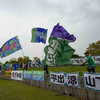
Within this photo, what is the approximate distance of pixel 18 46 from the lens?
13.3 metres

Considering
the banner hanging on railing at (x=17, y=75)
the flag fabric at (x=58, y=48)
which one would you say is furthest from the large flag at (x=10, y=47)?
the flag fabric at (x=58, y=48)

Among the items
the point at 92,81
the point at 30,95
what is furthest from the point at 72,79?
the point at 30,95

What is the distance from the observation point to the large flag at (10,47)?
1313 centimetres

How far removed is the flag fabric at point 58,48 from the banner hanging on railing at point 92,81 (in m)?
2.15

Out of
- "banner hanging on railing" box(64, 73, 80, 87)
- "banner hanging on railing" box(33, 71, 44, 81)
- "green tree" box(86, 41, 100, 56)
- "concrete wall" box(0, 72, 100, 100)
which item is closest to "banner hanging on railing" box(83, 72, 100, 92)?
"concrete wall" box(0, 72, 100, 100)

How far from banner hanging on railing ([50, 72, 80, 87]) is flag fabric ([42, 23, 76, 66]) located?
951mm

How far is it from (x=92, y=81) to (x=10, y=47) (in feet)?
39.9

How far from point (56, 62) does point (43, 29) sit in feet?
17.5

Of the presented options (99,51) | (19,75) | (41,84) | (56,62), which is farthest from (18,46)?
(99,51)

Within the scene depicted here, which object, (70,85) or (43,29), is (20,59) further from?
(70,85)

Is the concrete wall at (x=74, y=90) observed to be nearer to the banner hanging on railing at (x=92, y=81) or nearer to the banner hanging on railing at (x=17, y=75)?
the banner hanging on railing at (x=92, y=81)

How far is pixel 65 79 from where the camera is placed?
20.2ft

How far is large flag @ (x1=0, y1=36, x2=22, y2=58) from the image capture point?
13132 mm

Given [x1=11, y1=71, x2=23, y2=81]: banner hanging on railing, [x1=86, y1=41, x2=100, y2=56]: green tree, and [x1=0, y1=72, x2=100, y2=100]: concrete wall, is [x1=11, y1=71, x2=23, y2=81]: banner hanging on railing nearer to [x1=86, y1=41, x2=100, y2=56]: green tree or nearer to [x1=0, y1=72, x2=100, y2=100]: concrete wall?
[x1=0, y1=72, x2=100, y2=100]: concrete wall
